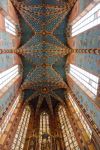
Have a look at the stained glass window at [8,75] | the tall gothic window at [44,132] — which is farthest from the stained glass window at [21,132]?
the stained glass window at [8,75]

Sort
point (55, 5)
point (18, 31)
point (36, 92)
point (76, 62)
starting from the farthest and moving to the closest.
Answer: point (36, 92), point (18, 31), point (55, 5), point (76, 62)

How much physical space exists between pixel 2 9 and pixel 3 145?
36.6ft

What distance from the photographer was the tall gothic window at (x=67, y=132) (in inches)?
983

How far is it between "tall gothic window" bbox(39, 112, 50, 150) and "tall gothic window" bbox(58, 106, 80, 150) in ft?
5.97

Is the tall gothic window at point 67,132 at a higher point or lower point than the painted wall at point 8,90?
lower

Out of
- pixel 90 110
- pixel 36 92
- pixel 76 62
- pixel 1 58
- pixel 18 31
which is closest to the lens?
pixel 90 110

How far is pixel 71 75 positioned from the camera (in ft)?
96.2

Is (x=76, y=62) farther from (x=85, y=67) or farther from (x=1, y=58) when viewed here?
(x=1, y=58)

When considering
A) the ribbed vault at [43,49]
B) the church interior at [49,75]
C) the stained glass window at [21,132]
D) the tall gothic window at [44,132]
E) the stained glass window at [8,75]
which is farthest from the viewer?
the ribbed vault at [43,49]

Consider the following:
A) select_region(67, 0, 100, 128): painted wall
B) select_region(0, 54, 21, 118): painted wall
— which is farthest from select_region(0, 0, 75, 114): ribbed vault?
select_region(67, 0, 100, 128): painted wall

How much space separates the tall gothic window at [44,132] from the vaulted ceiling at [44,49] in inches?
45.0

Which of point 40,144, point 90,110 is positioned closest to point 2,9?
point 90,110

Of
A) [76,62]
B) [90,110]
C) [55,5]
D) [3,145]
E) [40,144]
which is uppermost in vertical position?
[55,5]

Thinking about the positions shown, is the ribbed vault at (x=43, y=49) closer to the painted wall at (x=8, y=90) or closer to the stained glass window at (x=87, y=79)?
the painted wall at (x=8, y=90)
